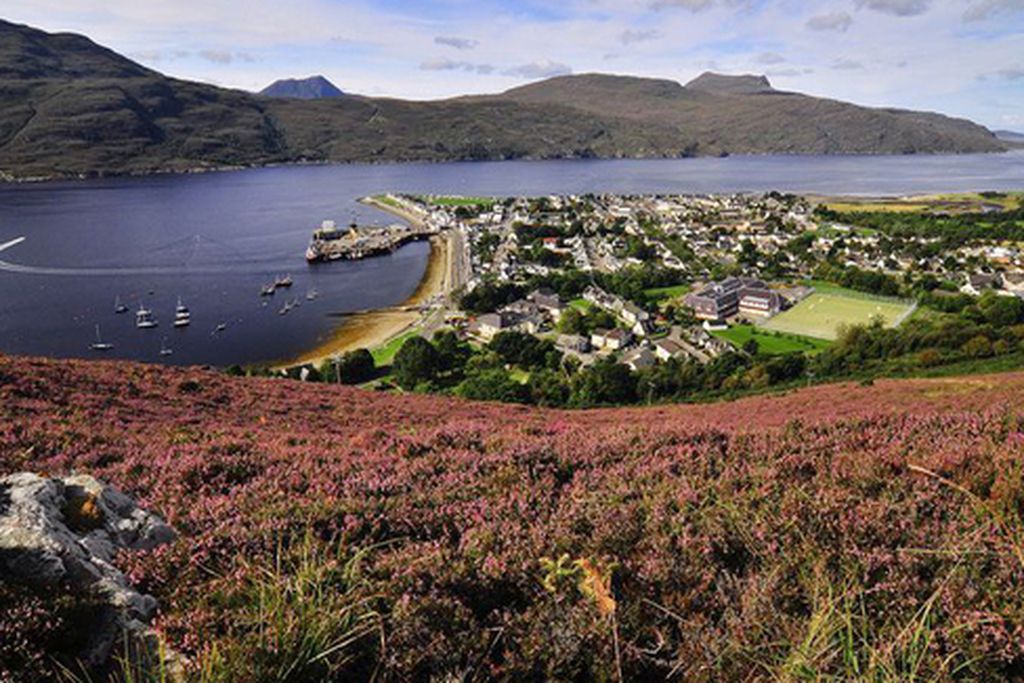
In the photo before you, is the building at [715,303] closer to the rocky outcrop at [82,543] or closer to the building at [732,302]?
the building at [732,302]

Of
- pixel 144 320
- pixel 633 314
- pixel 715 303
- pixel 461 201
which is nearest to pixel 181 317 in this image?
pixel 144 320

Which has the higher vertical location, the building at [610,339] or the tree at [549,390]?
the building at [610,339]

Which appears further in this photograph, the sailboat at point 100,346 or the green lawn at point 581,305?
the green lawn at point 581,305

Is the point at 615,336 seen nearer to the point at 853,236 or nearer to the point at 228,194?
the point at 853,236

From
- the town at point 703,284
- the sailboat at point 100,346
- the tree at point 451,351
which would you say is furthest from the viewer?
the sailboat at point 100,346

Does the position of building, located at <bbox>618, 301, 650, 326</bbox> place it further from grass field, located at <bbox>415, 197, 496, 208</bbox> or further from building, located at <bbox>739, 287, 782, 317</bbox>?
grass field, located at <bbox>415, 197, 496, 208</bbox>

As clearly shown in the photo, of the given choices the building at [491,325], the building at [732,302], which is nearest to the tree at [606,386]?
the building at [491,325]

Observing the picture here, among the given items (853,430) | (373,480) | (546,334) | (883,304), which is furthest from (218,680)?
(883,304)
